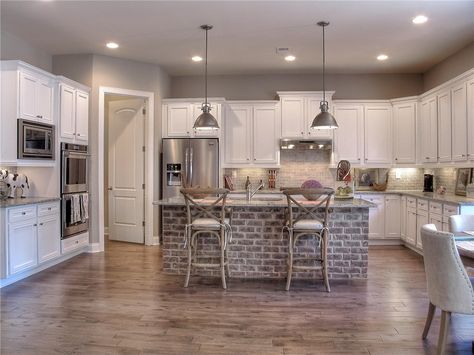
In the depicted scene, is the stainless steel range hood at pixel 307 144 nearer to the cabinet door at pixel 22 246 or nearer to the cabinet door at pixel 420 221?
the cabinet door at pixel 420 221

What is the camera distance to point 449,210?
4484 mm

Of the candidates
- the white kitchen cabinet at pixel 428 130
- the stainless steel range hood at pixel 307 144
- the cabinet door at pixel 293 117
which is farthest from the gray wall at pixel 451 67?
the cabinet door at pixel 293 117

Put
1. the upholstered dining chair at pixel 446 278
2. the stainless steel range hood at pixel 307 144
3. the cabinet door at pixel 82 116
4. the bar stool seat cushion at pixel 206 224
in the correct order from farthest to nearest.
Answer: the stainless steel range hood at pixel 307 144 < the cabinet door at pixel 82 116 < the bar stool seat cushion at pixel 206 224 < the upholstered dining chair at pixel 446 278

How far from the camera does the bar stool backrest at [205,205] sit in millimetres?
3746

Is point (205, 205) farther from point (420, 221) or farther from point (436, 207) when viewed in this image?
point (420, 221)

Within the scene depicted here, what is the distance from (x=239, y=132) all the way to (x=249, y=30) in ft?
7.02

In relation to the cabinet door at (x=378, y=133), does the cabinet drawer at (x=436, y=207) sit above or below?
below

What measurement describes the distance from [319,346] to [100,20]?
418 cm

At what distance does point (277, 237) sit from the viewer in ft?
13.9

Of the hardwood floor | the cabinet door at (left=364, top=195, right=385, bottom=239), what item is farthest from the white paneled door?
the cabinet door at (left=364, top=195, right=385, bottom=239)

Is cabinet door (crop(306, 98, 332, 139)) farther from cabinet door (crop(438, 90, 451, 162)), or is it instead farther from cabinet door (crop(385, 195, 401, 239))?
cabinet door (crop(438, 90, 451, 162))

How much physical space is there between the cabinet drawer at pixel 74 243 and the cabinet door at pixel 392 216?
4.81 m

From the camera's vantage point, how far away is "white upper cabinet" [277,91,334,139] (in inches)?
251

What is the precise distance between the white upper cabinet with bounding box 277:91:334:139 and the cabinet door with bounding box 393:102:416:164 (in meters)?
1.12
